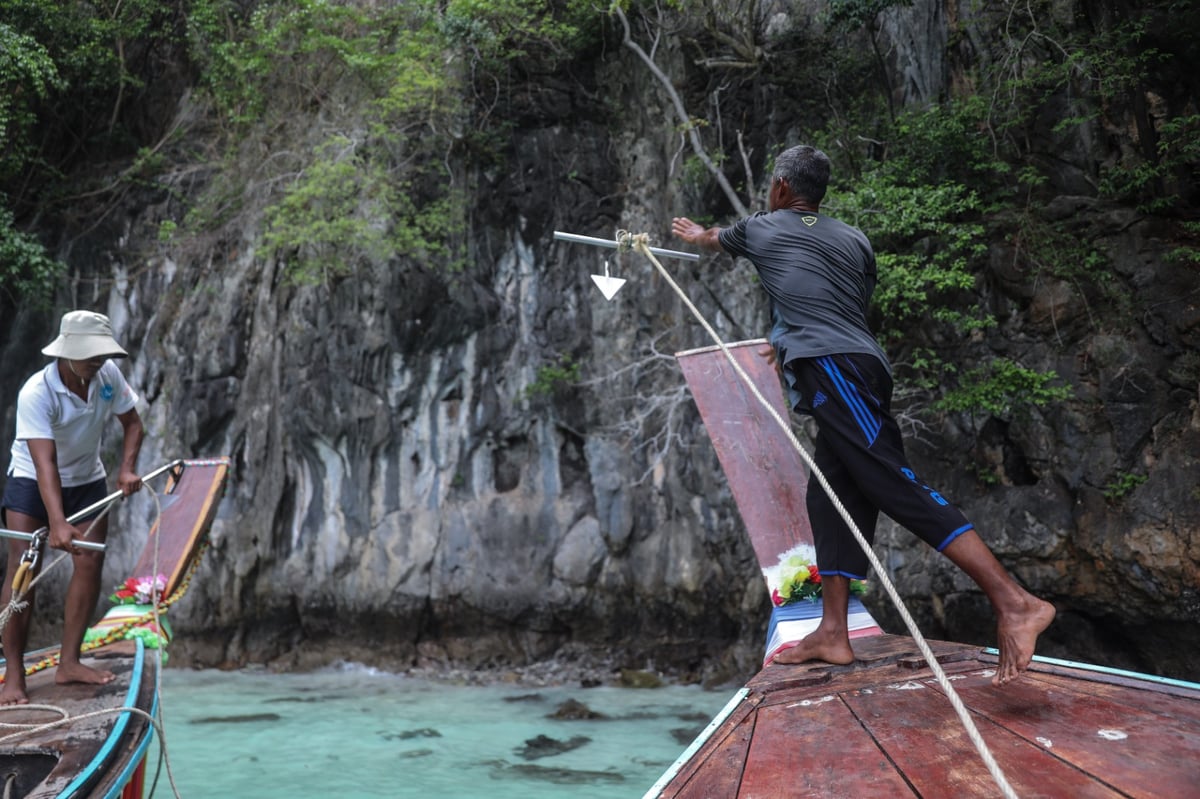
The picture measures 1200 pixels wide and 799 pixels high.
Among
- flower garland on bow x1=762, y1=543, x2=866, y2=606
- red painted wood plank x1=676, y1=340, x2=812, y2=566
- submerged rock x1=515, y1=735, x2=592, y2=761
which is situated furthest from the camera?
submerged rock x1=515, y1=735, x2=592, y2=761

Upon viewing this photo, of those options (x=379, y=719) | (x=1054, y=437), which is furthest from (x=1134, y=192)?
(x=379, y=719)

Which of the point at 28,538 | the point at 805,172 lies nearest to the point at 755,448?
the point at 805,172

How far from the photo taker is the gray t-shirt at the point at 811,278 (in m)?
2.68

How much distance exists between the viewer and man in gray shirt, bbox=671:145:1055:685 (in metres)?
2.45

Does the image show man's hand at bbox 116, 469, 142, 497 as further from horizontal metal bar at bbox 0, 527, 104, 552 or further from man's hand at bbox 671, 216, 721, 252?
man's hand at bbox 671, 216, 721, 252

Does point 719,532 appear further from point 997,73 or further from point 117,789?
point 117,789

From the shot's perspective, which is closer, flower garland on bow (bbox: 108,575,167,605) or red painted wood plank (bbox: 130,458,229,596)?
flower garland on bow (bbox: 108,575,167,605)

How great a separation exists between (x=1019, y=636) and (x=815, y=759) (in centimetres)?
66

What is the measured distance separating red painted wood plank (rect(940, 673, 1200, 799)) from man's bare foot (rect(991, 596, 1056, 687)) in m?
0.07

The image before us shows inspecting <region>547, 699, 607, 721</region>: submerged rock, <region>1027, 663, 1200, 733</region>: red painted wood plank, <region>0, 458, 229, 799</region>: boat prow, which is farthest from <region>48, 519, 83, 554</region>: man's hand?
<region>547, 699, 607, 721</region>: submerged rock

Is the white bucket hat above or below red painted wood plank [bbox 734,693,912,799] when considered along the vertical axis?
above

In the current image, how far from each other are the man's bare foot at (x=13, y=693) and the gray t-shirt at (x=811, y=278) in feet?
10.7

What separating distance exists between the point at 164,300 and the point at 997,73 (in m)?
9.05

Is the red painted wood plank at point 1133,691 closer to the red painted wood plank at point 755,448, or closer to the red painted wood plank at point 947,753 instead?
the red painted wood plank at point 947,753
